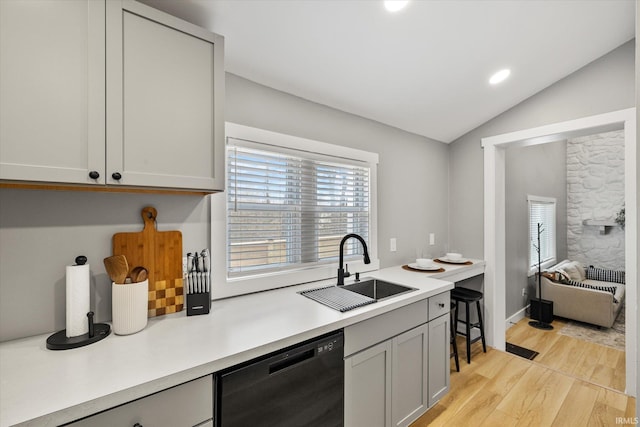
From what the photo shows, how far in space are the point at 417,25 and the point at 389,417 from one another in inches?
92.3

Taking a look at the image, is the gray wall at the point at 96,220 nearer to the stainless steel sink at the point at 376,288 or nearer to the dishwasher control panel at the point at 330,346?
the stainless steel sink at the point at 376,288

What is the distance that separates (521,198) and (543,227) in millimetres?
1164

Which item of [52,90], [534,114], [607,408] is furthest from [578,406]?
[52,90]

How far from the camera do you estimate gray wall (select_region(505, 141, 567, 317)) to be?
362 centimetres

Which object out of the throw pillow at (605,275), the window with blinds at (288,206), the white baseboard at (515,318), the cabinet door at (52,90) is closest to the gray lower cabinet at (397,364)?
the window with blinds at (288,206)

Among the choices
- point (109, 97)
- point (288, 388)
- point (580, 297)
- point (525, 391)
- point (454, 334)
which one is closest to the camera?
point (109, 97)

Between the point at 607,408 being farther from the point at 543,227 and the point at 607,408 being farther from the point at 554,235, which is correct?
the point at 554,235

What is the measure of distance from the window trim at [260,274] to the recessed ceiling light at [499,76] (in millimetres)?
1204

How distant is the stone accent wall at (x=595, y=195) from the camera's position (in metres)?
4.79

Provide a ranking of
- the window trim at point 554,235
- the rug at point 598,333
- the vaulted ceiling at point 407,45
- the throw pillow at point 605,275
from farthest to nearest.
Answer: the throw pillow at point 605,275 → the window trim at point 554,235 → the rug at point 598,333 → the vaulted ceiling at point 407,45

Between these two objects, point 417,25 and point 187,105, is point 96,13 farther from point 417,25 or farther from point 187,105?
point 417,25

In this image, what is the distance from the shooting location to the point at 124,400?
0.82 m

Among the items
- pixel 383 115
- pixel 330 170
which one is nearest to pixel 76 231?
pixel 330 170

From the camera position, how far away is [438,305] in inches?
79.3
